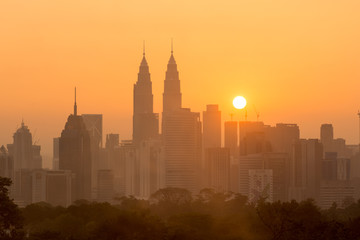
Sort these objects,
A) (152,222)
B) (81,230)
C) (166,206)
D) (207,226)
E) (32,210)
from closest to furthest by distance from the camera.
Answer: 1. (152,222)
2. (81,230)
3. (207,226)
4. (32,210)
5. (166,206)

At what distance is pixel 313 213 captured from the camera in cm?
8544

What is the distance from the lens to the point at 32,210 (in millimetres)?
105438

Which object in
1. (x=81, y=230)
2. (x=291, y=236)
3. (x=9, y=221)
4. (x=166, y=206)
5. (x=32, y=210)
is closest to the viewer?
(x=9, y=221)

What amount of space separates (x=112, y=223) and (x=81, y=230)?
13808 millimetres

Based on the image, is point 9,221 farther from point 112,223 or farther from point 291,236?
point 291,236

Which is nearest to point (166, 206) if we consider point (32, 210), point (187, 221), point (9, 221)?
point (32, 210)

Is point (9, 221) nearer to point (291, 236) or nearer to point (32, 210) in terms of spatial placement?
point (291, 236)

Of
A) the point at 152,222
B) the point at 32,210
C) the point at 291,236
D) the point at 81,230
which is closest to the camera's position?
the point at 291,236

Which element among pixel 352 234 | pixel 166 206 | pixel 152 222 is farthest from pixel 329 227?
pixel 166 206

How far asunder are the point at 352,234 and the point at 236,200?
92027 mm

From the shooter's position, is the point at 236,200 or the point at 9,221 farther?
the point at 236,200

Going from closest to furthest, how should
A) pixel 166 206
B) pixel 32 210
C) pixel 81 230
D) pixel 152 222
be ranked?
pixel 152 222 < pixel 81 230 < pixel 32 210 < pixel 166 206

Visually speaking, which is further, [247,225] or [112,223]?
[247,225]

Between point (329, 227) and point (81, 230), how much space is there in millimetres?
22626
